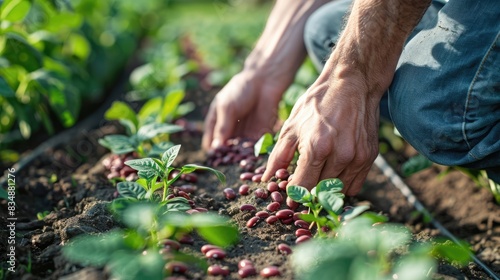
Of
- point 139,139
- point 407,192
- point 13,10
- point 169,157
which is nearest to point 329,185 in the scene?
point 169,157

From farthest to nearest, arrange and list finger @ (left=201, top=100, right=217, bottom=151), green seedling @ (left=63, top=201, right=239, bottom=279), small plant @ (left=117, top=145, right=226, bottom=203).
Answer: finger @ (left=201, top=100, right=217, bottom=151) → small plant @ (left=117, top=145, right=226, bottom=203) → green seedling @ (left=63, top=201, right=239, bottom=279)

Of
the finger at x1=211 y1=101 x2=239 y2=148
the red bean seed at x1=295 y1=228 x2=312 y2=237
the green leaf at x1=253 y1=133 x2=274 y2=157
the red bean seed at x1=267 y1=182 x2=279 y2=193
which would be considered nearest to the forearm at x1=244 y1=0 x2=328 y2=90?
the finger at x1=211 y1=101 x2=239 y2=148

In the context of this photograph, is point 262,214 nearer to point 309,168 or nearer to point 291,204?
point 291,204

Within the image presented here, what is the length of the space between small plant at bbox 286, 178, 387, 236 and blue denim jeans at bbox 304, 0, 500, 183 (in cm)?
55

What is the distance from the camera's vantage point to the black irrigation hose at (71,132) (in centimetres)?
323

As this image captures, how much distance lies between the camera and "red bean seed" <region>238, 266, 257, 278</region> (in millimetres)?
1812

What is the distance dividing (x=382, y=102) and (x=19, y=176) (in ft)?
5.92

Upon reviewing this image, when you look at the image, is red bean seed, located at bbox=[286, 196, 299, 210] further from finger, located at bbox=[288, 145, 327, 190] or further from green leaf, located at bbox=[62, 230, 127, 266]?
green leaf, located at bbox=[62, 230, 127, 266]

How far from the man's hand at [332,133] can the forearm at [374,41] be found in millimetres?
50

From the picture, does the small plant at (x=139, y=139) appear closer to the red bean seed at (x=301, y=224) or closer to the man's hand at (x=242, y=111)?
the man's hand at (x=242, y=111)

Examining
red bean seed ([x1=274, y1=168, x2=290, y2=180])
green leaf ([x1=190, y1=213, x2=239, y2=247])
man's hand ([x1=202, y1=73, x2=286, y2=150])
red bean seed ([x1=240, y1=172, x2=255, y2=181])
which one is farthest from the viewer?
man's hand ([x1=202, y1=73, x2=286, y2=150])

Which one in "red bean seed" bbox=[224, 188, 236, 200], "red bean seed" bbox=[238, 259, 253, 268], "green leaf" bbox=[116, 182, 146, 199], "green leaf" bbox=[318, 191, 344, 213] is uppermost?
"green leaf" bbox=[116, 182, 146, 199]

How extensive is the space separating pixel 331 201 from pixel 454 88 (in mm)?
731

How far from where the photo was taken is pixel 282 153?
7.72 feet
